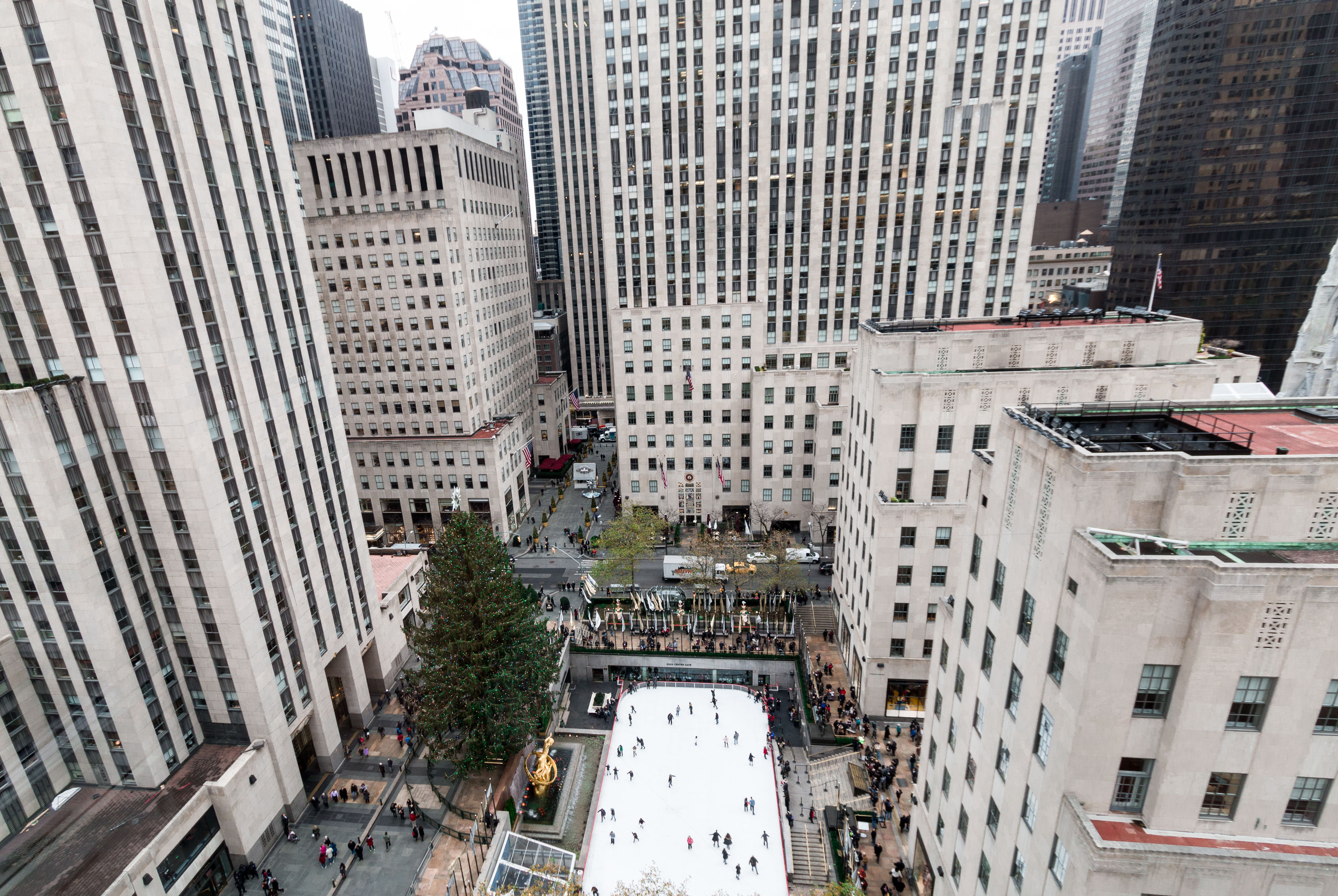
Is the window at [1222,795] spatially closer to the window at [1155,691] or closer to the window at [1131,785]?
the window at [1131,785]

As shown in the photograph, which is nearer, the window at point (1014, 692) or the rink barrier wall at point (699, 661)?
the window at point (1014, 692)

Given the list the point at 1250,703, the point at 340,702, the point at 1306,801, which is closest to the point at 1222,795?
the point at 1306,801

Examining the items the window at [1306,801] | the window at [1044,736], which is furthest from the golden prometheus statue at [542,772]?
the window at [1306,801]

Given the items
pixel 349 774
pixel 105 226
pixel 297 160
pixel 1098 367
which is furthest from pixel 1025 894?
pixel 297 160

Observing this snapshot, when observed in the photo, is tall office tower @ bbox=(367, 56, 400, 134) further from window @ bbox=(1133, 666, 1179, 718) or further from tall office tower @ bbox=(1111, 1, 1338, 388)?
window @ bbox=(1133, 666, 1179, 718)

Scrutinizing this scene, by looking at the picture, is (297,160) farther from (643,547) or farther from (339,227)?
(643,547)

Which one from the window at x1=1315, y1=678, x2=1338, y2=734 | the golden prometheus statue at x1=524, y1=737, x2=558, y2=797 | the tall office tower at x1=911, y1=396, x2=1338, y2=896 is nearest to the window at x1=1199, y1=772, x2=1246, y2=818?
the tall office tower at x1=911, y1=396, x2=1338, y2=896
